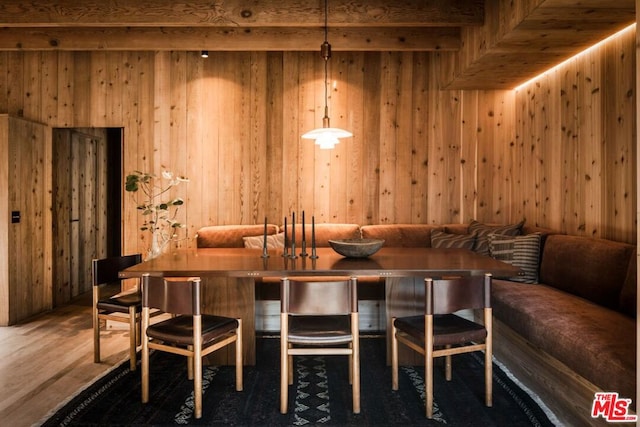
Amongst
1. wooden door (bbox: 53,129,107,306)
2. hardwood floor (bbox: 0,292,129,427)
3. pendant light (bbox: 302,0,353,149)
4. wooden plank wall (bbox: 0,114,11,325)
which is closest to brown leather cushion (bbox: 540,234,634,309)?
pendant light (bbox: 302,0,353,149)

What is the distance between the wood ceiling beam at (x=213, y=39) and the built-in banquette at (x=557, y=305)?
1782 mm

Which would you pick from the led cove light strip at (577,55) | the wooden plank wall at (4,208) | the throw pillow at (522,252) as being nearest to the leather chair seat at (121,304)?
the wooden plank wall at (4,208)

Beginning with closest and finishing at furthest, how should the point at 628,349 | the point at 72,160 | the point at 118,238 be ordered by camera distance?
the point at 628,349
the point at 72,160
the point at 118,238

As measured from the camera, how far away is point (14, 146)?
13.6 ft

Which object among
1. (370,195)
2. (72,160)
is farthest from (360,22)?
(72,160)

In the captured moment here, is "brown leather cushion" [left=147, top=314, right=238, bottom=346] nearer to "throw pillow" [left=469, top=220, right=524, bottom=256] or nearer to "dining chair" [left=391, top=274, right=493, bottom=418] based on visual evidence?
"dining chair" [left=391, top=274, right=493, bottom=418]

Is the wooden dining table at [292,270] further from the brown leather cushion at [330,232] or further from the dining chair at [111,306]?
the brown leather cushion at [330,232]

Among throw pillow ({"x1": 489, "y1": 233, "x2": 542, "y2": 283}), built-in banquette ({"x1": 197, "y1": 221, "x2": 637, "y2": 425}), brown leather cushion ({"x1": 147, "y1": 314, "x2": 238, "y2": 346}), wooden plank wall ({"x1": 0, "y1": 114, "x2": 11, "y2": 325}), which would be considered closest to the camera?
built-in banquette ({"x1": 197, "y1": 221, "x2": 637, "y2": 425})

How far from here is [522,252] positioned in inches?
140

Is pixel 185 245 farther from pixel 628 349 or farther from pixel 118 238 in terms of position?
pixel 628 349

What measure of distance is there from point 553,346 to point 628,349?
40 centimetres

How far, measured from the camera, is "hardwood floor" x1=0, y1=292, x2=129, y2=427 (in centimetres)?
246

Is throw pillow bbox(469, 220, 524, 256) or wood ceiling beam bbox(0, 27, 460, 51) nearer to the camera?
throw pillow bbox(469, 220, 524, 256)

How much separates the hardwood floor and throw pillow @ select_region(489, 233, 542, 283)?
2999 mm
